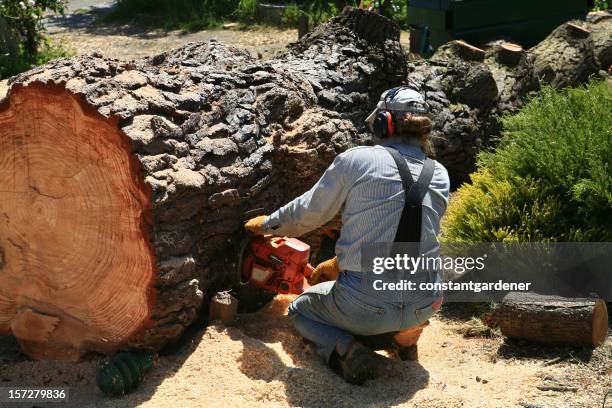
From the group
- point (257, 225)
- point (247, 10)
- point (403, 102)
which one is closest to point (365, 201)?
point (403, 102)

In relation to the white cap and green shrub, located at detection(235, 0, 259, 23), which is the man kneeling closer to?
the white cap

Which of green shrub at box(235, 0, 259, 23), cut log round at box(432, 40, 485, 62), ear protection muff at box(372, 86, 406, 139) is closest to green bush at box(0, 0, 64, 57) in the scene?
green shrub at box(235, 0, 259, 23)

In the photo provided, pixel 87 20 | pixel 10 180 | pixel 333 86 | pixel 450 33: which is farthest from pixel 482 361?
pixel 87 20

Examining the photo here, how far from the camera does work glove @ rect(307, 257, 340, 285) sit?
464cm

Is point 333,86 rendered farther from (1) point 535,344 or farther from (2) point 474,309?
(1) point 535,344

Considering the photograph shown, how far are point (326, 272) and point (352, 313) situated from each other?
50cm

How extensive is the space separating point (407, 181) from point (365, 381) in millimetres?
976

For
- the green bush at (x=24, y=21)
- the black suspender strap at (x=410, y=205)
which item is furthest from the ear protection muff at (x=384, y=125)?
the green bush at (x=24, y=21)

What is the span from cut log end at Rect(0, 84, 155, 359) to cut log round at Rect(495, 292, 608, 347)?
6.19 ft

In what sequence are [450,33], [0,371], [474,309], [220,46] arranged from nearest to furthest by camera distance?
1. [0,371]
2. [474,309]
3. [220,46]
4. [450,33]

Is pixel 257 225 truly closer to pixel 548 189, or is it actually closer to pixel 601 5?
pixel 548 189

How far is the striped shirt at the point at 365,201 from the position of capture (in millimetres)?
4113

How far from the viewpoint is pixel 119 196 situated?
4.08 metres

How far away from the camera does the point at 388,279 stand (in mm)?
4129
